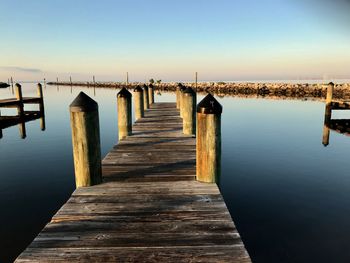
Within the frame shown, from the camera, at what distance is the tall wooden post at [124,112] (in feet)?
30.7

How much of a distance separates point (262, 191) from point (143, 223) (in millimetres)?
6110

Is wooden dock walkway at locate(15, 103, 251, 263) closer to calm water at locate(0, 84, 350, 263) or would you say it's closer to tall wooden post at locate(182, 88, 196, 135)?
calm water at locate(0, 84, 350, 263)

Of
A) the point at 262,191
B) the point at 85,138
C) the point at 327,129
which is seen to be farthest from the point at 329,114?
the point at 85,138

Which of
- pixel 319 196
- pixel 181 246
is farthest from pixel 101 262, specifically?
pixel 319 196

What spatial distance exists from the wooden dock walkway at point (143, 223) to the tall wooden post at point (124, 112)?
3483mm

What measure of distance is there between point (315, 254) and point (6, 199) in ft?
28.6

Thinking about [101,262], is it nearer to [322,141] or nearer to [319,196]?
[319,196]

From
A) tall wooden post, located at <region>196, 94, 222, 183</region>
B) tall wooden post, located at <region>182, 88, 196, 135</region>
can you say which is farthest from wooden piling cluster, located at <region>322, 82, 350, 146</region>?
tall wooden post, located at <region>196, 94, 222, 183</region>

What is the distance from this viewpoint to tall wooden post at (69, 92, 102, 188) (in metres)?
4.82

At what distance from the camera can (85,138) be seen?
191 inches

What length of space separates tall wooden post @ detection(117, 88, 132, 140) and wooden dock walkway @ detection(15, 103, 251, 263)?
3483 mm

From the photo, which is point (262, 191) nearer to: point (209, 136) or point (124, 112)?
point (209, 136)

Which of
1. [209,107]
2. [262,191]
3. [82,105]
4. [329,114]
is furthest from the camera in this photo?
[329,114]

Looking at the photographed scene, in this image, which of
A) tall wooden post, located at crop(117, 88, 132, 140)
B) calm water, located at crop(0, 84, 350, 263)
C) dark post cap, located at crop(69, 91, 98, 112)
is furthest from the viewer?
tall wooden post, located at crop(117, 88, 132, 140)
